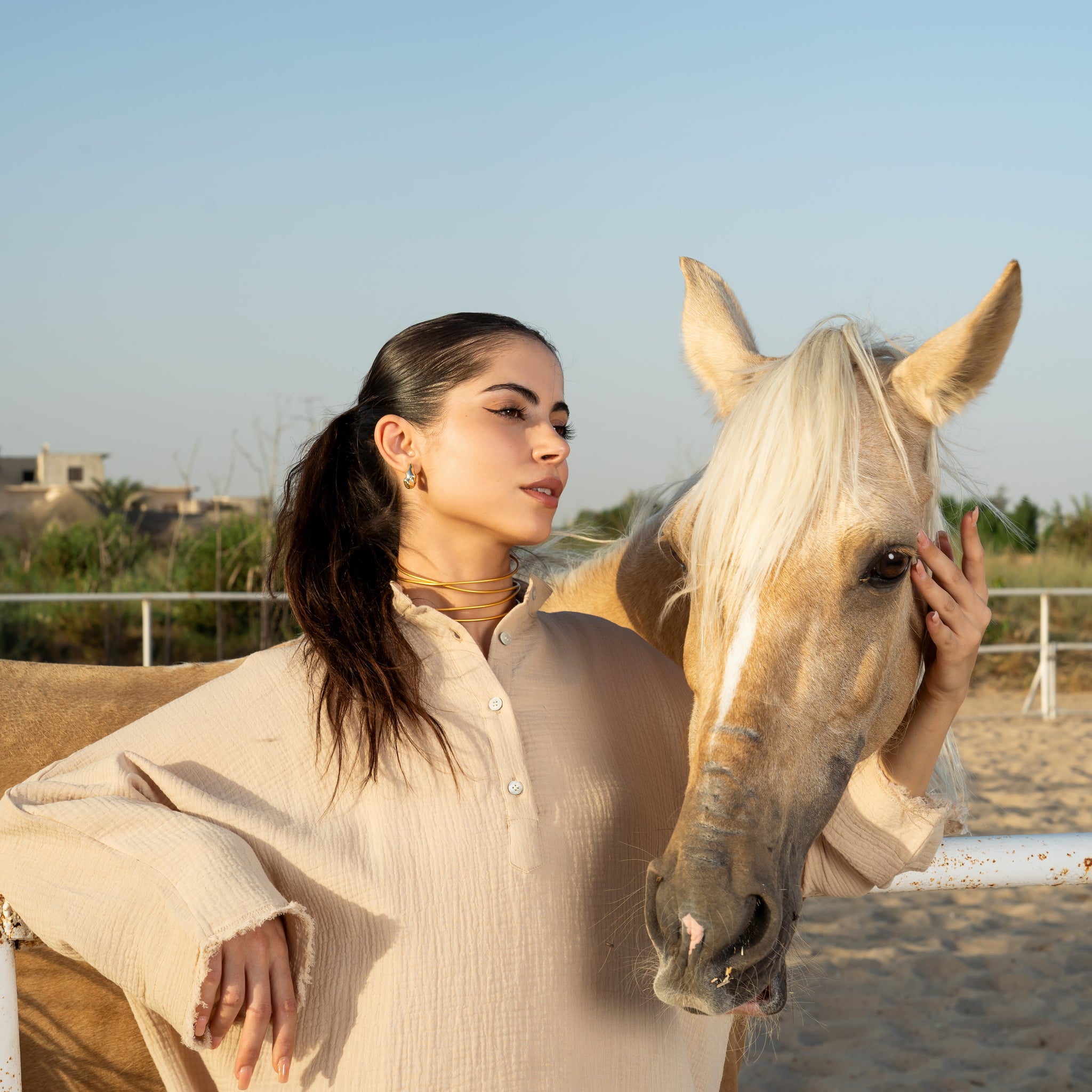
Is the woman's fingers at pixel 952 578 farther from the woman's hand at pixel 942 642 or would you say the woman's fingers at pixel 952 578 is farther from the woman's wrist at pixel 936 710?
the woman's wrist at pixel 936 710

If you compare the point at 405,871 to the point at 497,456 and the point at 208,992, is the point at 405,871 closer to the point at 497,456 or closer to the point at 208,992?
the point at 208,992

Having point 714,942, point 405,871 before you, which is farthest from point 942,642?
point 405,871

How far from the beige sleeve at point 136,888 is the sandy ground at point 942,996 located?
1.70m

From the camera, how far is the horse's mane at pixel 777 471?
1296 millimetres

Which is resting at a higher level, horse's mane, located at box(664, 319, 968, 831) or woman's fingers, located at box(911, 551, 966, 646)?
horse's mane, located at box(664, 319, 968, 831)

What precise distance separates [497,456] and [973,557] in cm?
67

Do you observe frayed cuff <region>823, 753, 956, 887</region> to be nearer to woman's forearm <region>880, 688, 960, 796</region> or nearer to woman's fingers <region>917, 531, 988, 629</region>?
woman's forearm <region>880, 688, 960, 796</region>

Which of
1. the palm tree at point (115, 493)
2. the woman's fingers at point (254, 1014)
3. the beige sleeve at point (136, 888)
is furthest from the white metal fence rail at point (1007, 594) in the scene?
the palm tree at point (115, 493)

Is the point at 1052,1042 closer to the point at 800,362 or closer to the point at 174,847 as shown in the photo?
the point at 800,362

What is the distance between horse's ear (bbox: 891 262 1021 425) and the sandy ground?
4.94ft

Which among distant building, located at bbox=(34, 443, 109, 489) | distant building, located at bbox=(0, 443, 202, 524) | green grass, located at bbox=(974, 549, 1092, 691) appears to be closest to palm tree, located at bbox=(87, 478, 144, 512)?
distant building, located at bbox=(0, 443, 202, 524)

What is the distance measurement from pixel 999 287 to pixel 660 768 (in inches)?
32.7

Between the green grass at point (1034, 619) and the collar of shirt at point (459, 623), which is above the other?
the collar of shirt at point (459, 623)

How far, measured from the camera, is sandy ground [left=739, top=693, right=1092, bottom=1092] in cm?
326
